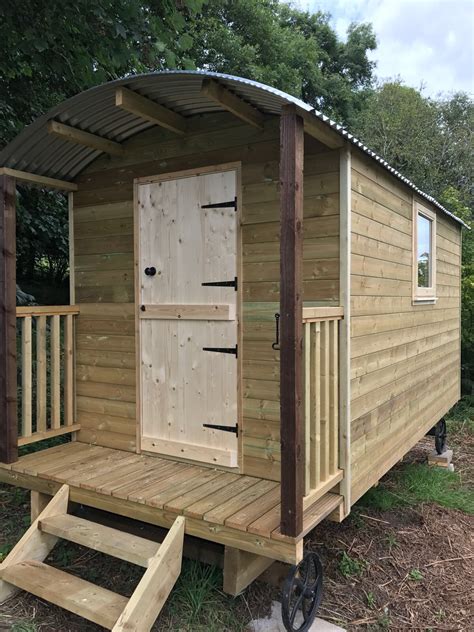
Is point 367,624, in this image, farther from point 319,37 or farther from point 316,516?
point 319,37

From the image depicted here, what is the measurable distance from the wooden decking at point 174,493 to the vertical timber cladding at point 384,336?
62 centimetres

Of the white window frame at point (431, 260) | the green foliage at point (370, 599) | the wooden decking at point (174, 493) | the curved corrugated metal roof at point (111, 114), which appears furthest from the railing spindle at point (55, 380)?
the white window frame at point (431, 260)

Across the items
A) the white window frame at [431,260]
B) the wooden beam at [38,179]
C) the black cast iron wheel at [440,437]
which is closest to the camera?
the wooden beam at [38,179]

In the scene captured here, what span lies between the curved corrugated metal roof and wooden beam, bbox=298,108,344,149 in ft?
0.10

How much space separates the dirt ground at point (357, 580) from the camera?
270cm

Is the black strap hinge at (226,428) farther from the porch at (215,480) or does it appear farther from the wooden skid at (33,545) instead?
the wooden skid at (33,545)

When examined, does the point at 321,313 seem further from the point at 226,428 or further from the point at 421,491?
the point at 421,491

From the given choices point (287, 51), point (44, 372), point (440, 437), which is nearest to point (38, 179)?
point (44, 372)

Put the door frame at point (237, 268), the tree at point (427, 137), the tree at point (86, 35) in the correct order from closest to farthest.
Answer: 1. the door frame at point (237, 268)
2. the tree at point (86, 35)
3. the tree at point (427, 137)

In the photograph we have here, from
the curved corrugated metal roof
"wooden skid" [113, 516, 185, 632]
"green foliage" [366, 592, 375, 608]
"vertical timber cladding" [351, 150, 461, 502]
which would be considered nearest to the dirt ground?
"green foliage" [366, 592, 375, 608]

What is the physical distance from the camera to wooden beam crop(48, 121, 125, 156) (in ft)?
10.7

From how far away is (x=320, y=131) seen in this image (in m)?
2.62

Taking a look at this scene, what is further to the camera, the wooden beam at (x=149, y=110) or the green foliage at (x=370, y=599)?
the green foliage at (x=370, y=599)

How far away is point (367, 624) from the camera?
288 cm
